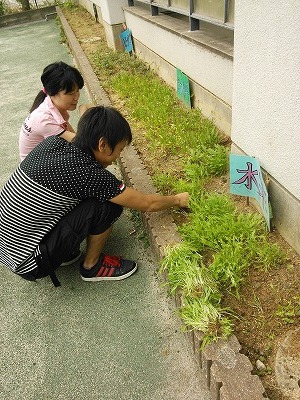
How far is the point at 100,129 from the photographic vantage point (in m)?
2.12

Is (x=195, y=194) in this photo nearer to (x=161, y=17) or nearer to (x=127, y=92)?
(x=127, y=92)

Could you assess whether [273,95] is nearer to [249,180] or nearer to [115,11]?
[249,180]

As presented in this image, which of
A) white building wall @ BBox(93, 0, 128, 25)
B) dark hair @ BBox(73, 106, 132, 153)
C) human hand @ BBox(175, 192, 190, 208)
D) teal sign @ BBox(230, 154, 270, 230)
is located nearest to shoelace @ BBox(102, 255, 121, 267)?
human hand @ BBox(175, 192, 190, 208)

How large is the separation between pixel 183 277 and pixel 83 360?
0.76 m

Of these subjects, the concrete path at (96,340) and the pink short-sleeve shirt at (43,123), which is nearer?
the concrete path at (96,340)

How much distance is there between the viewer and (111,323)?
7.43ft

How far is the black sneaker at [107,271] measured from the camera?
254 cm

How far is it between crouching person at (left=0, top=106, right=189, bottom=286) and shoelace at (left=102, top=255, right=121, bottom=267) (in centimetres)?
21

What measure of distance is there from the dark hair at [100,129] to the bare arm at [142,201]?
0.31 metres

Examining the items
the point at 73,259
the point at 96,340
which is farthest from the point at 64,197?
the point at 96,340

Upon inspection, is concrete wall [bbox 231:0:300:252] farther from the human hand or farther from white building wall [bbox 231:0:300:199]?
the human hand

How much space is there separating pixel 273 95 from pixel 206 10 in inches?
85.3

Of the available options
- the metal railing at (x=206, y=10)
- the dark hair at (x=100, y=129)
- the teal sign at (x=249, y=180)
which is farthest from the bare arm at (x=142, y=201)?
the metal railing at (x=206, y=10)

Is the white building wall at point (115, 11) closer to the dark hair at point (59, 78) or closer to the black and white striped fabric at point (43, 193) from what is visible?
the dark hair at point (59, 78)
